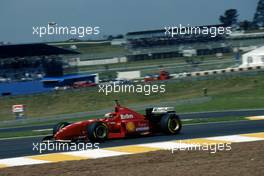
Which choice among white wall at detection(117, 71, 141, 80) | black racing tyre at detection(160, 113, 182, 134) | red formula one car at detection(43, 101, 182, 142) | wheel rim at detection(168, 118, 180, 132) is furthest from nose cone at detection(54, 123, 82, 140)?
white wall at detection(117, 71, 141, 80)

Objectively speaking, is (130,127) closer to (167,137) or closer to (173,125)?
(167,137)

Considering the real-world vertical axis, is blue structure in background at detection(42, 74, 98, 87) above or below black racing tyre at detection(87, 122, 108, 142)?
above

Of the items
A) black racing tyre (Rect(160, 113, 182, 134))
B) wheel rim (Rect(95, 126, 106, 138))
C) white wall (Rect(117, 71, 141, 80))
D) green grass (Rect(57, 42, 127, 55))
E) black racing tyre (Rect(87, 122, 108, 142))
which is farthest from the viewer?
green grass (Rect(57, 42, 127, 55))

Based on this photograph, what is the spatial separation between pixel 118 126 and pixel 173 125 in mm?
1454

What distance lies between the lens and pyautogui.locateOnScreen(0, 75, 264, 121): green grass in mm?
39362

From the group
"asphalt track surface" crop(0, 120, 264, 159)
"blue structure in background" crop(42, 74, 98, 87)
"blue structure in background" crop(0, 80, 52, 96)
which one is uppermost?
"blue structure in background" crop(42, 74, 98, 87)

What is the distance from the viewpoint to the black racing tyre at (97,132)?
45.6 feet

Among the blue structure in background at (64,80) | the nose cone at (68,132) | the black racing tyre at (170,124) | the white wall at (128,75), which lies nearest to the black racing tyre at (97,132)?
the nose cone at (68,132)

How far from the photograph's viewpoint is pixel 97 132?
14016 millimetres

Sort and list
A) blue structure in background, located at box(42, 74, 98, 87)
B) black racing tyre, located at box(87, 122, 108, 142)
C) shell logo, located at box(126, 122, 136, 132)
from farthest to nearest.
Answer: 1. blue structure in background, located at box(42, 74, 98, 87)
2. shell logo, located at box(126, 122, 136, 132)
3. black racing tyre, located at box(87, 122, 108, 142)

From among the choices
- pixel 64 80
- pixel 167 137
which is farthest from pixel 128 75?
pixel 167 137

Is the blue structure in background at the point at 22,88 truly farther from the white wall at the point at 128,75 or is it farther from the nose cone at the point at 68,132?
the nose cone at the point at 68,132

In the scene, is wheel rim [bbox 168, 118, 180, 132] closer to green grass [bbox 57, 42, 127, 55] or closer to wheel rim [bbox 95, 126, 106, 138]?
wheel rim [bbox 95, 126, 106, 138]

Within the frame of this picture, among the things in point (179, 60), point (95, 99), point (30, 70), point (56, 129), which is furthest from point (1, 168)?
point (179, 60)
